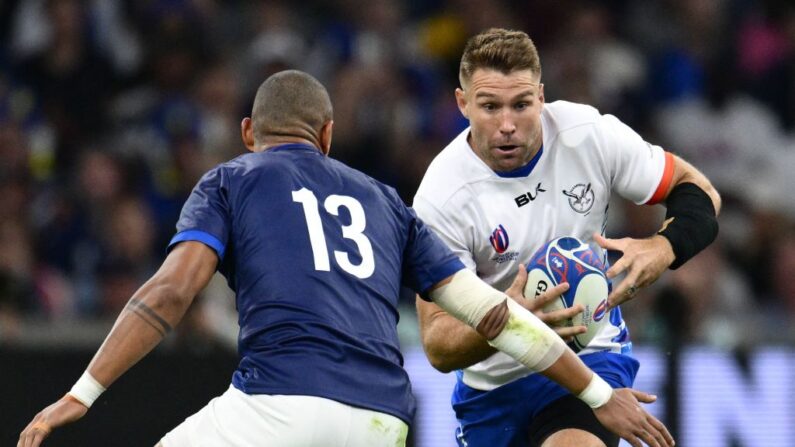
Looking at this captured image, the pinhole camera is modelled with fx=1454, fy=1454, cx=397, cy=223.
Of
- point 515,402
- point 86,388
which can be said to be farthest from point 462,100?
point 86,388

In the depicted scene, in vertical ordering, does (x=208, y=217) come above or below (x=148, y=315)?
above

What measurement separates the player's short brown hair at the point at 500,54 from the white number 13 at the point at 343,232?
1.14 metres

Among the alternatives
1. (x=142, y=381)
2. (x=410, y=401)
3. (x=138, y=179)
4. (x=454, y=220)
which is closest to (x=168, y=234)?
(x=138, y=179)

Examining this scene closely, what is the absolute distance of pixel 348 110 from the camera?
1154cm

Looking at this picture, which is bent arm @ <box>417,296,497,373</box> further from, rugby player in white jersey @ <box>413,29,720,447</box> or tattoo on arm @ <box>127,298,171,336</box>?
tattoo on arm @ <box>127,298,171,336</box>

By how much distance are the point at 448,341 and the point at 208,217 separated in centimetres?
135

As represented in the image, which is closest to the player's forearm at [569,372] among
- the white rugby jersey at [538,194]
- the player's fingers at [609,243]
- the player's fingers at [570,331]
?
the player's fingers at [570,331]

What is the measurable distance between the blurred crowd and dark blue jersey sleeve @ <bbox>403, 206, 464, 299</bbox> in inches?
166

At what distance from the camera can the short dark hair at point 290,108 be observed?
5.40m

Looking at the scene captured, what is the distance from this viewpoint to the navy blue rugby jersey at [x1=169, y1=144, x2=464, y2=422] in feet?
16.3

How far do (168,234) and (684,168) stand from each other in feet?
17.1

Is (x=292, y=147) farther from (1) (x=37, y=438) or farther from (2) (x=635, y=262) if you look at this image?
(2) (x=635, y=262)

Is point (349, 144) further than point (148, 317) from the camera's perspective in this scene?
Yes

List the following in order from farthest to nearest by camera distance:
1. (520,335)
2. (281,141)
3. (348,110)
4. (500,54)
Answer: (348,110)
(500,54)
(281,141)
(520,335)
